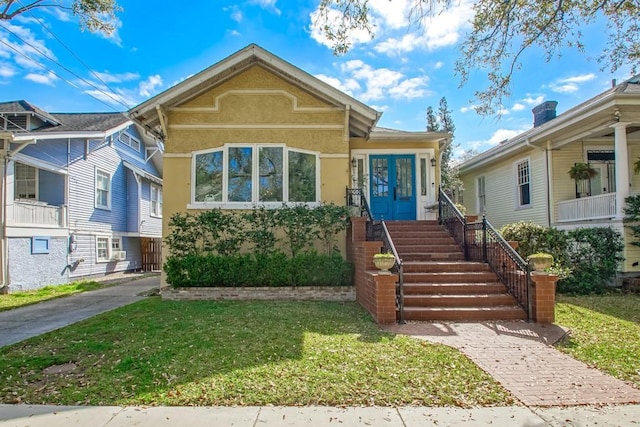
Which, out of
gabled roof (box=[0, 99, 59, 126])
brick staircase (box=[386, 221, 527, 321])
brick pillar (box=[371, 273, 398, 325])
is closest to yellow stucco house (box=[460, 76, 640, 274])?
brick staircase (box=[386, 221, 527, 321])

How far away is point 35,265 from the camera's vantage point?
1264cm

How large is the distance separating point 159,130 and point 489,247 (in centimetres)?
935

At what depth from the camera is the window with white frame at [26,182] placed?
14078mm

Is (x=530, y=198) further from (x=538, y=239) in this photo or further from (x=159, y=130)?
(x=159, y=130)

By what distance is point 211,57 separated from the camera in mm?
11094

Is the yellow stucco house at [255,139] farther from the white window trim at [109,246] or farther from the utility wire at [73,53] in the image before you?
the white window trim at [109,246]

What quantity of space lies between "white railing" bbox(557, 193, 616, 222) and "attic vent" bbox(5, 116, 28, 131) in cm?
1839

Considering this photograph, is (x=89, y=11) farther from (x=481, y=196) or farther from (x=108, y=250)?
(x=481, y=196)

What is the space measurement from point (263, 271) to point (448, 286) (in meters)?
4.08

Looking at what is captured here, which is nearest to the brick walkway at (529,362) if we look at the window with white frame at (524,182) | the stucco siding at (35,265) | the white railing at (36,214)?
the window with white frame at (524,182)

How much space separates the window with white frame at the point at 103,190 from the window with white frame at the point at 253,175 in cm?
852

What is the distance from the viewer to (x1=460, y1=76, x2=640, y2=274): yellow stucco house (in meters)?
10.6

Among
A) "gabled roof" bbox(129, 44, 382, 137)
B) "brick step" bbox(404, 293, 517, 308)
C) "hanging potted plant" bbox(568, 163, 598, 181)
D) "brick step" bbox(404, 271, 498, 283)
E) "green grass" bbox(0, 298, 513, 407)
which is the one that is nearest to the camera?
"green grass" bbox(0, 298, 513, 407)

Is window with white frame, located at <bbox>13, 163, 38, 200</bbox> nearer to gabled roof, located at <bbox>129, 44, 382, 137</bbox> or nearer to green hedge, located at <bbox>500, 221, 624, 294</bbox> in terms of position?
gabled roof, located at <bbox>129, 44, 382, 137</bbox>
